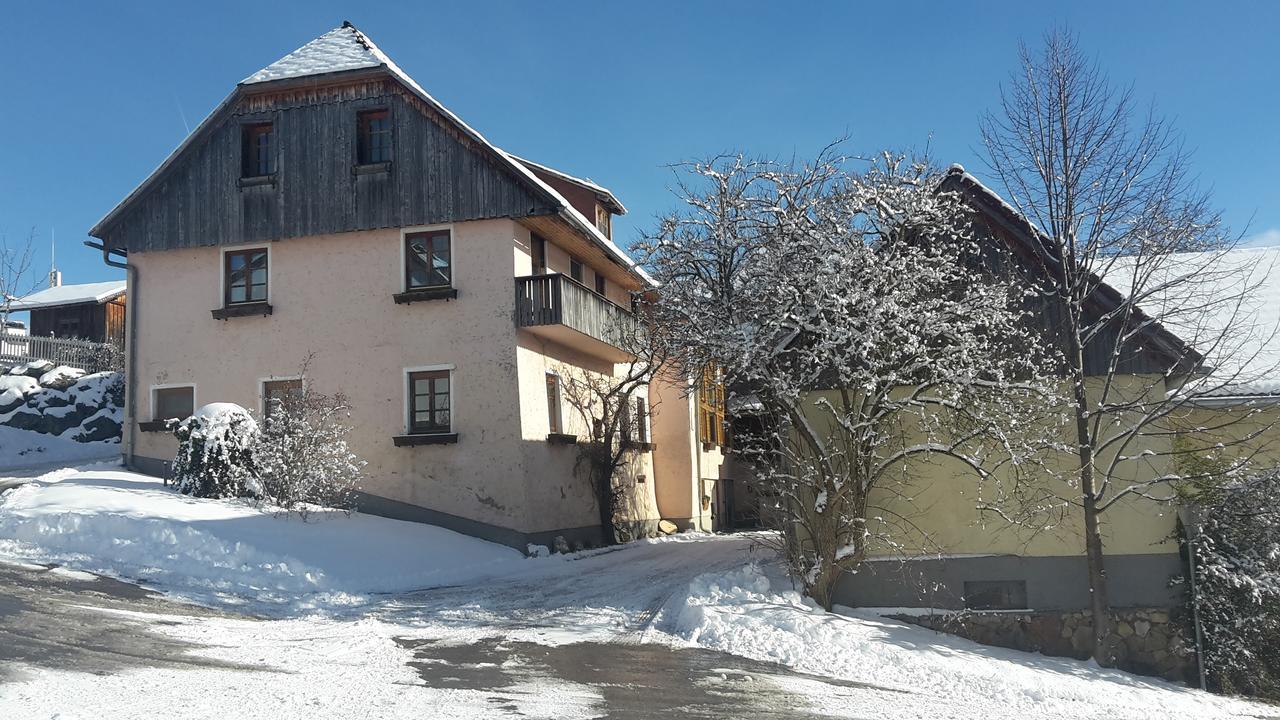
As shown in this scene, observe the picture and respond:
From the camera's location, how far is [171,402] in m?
22.5

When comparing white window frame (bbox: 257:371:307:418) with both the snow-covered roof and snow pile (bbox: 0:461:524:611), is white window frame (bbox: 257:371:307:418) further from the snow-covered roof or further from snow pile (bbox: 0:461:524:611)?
the snow-covered roof

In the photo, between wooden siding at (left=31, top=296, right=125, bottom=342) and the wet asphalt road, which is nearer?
the wet asphalt road

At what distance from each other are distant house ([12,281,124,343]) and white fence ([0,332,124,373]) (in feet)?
27.9

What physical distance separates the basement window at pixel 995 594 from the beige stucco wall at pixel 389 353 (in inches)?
340

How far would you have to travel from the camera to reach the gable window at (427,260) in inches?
836

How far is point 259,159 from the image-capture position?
22.5 metres

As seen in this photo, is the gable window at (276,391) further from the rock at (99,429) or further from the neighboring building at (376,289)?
the rock at (99,429)

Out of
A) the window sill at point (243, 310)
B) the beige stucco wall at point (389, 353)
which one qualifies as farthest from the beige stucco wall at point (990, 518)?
the window sill at point (243, 310)

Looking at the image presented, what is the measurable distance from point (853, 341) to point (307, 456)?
1020 centimetres

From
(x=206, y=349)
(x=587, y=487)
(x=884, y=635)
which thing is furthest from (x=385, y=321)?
(x=884, y=635)

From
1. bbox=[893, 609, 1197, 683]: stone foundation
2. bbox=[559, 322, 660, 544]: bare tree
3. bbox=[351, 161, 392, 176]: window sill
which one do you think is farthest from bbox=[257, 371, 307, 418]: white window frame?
bbox=[893, 609, 1197, 683]: stone foundation

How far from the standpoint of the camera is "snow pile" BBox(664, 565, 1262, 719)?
1123cm

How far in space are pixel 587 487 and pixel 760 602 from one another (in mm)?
10126

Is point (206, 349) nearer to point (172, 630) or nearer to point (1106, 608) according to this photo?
point (172, 630)
